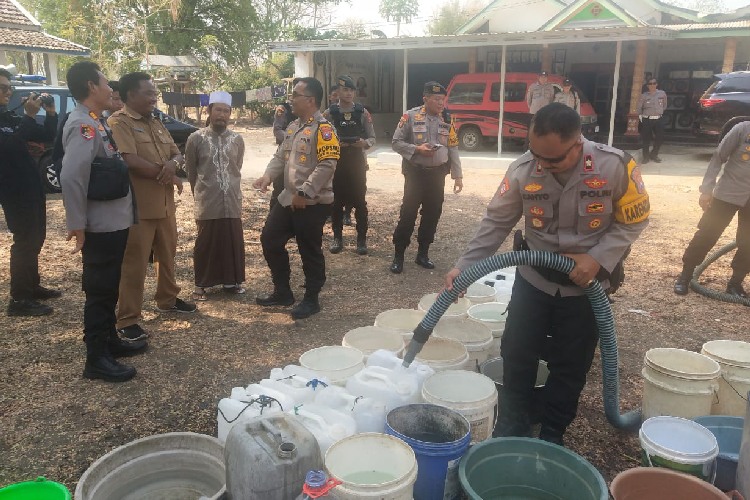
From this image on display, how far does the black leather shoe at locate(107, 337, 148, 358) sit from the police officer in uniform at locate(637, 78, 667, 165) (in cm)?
1252

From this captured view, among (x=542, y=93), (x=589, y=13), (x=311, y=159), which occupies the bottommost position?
(x=311, y=159)

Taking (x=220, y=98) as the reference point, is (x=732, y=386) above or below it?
below

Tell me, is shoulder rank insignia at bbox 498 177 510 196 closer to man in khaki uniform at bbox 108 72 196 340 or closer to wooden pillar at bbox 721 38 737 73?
man in khaki uniform at bbox 108 72 196 340

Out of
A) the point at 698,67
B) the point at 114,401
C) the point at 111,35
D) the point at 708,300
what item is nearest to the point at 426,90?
the point at 708,300

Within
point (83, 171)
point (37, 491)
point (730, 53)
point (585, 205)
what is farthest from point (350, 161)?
point (730, 53)

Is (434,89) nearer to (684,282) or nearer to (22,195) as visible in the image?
(684,282)

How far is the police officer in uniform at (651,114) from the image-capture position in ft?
42.3

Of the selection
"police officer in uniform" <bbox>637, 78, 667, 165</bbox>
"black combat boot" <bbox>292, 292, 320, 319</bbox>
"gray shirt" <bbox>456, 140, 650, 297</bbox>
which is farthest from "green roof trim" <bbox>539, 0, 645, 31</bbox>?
"gray shirt" <bbox>456, 140, 650, 297</bbox>

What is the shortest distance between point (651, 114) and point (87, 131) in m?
12.8

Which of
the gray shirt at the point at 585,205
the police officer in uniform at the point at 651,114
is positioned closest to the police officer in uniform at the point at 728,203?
the gray shirt at the point at 585,205

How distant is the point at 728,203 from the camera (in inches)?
201

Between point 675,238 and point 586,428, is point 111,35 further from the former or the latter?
point 586,428

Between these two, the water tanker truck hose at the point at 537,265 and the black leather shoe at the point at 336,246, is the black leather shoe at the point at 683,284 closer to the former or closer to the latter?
the water tanker truck hose at the point at 537,265

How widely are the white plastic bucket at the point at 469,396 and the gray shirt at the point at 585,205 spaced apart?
591mm
